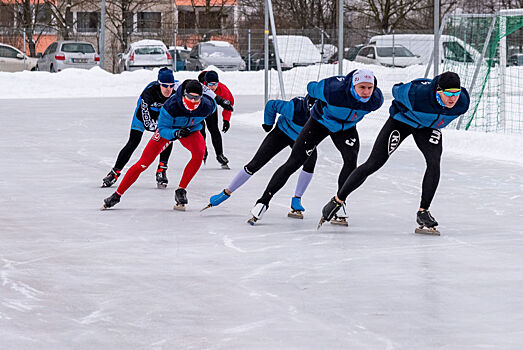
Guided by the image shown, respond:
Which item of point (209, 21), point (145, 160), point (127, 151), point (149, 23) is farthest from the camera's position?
point (209, 21)

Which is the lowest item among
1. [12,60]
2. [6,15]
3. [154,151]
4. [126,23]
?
[154,151]

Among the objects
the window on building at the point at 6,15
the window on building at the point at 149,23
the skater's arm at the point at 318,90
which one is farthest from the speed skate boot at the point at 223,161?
the window on building at the point at 6,15

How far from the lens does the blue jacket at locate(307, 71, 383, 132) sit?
6.47 metres

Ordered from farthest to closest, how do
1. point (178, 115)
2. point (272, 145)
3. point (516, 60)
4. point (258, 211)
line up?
point (516, 60)
point (178, 115)
point (272, 145)
point (258, 211)

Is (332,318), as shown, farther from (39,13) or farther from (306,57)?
(39,13)

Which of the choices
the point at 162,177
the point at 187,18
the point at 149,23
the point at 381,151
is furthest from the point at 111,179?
the point at 187,18

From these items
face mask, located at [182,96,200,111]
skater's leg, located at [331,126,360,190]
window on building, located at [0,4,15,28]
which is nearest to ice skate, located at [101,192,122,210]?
face mask, located at [182,96,200,111]

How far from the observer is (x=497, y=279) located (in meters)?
5.15

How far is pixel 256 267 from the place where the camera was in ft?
17.9

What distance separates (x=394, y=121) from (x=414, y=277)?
1630 mm

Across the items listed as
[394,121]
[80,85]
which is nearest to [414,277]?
[394,121]

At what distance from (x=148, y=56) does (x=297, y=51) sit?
8057 mm

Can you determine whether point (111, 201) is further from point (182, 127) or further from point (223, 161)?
point (223, 161)

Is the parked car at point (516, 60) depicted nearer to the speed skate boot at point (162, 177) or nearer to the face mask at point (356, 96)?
the speed skate boot at point (162, 177)
